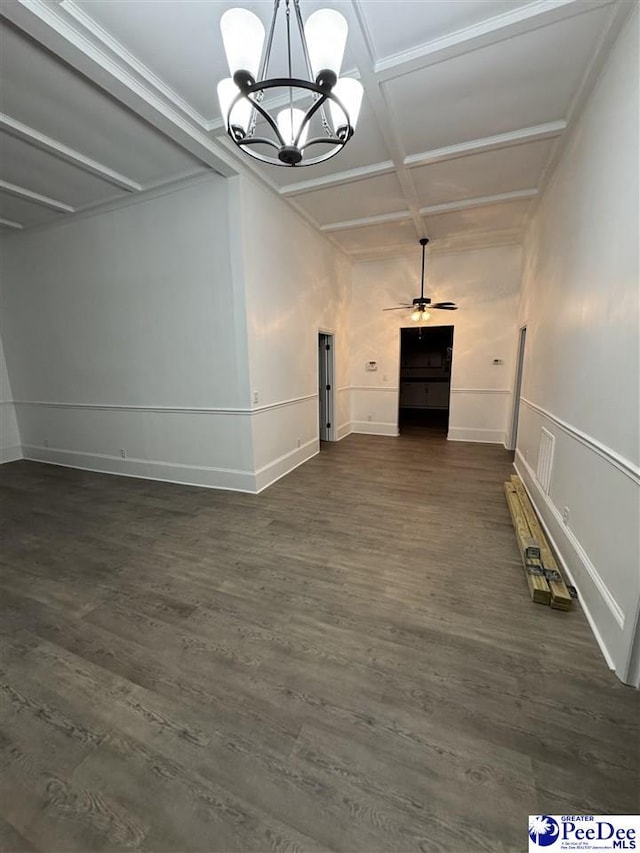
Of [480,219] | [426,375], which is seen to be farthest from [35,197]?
[426,375]

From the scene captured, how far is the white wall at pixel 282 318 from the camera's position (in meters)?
3.76

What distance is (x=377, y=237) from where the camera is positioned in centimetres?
552

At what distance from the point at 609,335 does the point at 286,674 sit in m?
2.59

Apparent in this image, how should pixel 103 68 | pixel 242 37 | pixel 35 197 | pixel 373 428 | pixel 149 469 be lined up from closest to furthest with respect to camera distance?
pixel 242 37 → pixel 103 68 → pixel 35 197 → pixel 149 469 → pixel 373 428

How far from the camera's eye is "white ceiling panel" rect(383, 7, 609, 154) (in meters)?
2.14

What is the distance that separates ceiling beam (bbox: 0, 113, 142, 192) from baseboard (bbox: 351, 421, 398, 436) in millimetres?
5155

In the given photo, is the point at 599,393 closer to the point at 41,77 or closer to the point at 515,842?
the point at 515,842

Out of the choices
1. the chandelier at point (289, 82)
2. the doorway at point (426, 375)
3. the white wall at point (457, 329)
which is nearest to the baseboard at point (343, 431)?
the white wall at point (457, 329)

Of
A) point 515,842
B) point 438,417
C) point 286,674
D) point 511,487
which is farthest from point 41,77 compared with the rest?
point 438,417

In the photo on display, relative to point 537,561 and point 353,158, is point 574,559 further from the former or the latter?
point 353,158

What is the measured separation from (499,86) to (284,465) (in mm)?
4158

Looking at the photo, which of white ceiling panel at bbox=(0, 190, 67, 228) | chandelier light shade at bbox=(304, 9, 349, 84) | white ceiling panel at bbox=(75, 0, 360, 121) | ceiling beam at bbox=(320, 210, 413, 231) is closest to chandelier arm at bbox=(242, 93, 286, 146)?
chandelier light shade at bbox=(304, 9, 349, 84)

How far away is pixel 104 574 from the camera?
256cm

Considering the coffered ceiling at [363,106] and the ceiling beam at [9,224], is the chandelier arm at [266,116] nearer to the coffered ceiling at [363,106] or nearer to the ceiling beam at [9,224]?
the coffered ceiling at [363,106]
